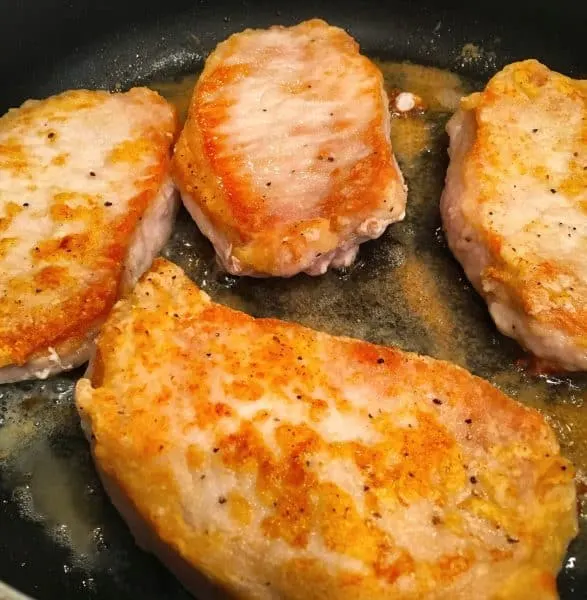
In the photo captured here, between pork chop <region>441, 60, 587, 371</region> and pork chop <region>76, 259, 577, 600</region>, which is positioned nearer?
pork chop <region>76, 259, 577, 600</region>

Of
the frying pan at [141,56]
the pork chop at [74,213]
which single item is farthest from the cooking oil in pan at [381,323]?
the pork chop at [74,213]

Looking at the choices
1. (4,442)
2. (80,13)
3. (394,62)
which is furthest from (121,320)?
(394,62)

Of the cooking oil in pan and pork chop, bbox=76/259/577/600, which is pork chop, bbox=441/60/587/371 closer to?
the cooking oil in pan

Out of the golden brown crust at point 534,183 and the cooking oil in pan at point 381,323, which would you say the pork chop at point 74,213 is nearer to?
the cooking oil in pan at point 381,323

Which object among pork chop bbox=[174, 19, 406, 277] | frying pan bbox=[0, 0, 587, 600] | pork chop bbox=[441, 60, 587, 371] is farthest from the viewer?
pork chop bbox=[174, 19, 406, 277]

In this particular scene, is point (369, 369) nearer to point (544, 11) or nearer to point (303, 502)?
point (303, 502)

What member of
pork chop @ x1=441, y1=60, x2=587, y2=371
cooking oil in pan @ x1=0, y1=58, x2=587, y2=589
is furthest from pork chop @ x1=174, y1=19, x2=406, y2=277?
pork chop @ x1=441, y1=60, x2=587, y2=371

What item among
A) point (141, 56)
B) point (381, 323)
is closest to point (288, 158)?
point (381, 323)

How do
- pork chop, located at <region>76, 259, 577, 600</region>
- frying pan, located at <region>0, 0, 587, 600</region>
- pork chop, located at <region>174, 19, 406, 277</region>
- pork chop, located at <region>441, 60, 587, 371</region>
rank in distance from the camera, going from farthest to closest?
1. pork chop, located at <region>174, 19, 406, 277</region>
2. pork chop, located at <region>441, 60, 587, 371</region>
3. frying pan, located at <region>0, 0, 587, 600</region>
4. pork chop, located at <region>76, 259, 577, 600</region>
